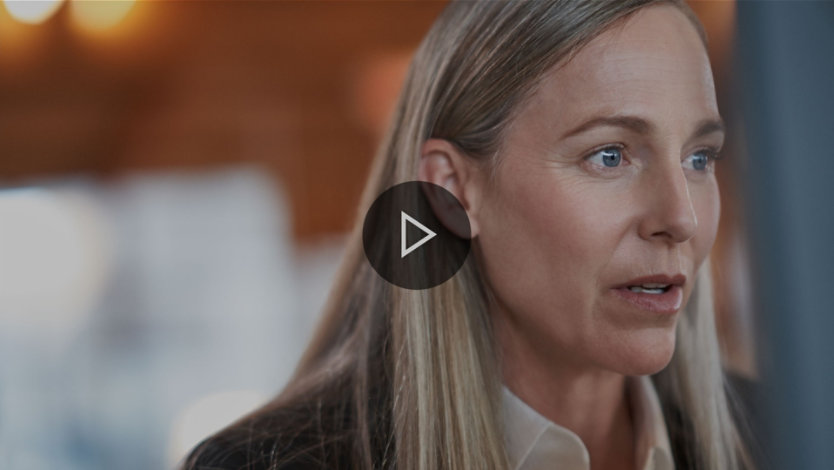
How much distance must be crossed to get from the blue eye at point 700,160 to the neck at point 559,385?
195 mm

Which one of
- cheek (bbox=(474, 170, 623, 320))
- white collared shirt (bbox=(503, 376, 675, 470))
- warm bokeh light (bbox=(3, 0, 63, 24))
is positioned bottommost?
white collared shirt (bbox=(503, 376, 675, 470))

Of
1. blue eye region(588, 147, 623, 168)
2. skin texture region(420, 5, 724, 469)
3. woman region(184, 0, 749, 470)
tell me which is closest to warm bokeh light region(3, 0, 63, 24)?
woman region(184, 0, 749, 470)

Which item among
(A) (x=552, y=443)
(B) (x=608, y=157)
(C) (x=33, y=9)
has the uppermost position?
(C) (x=33, y=9)

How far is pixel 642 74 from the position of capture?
595 millimetres

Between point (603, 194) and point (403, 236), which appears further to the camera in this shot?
point (403, 236)

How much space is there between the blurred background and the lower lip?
1741mm

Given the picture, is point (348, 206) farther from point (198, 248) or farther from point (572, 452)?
point (572, 452)

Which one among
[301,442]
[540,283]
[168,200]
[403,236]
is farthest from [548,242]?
[168,200]

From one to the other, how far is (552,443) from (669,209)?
0.74 ft

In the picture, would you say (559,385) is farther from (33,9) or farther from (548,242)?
(33,9)

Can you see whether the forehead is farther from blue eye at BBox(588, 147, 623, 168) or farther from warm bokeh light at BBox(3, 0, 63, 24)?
warm bokeh light at BBox(3, 0, 63, 24)
